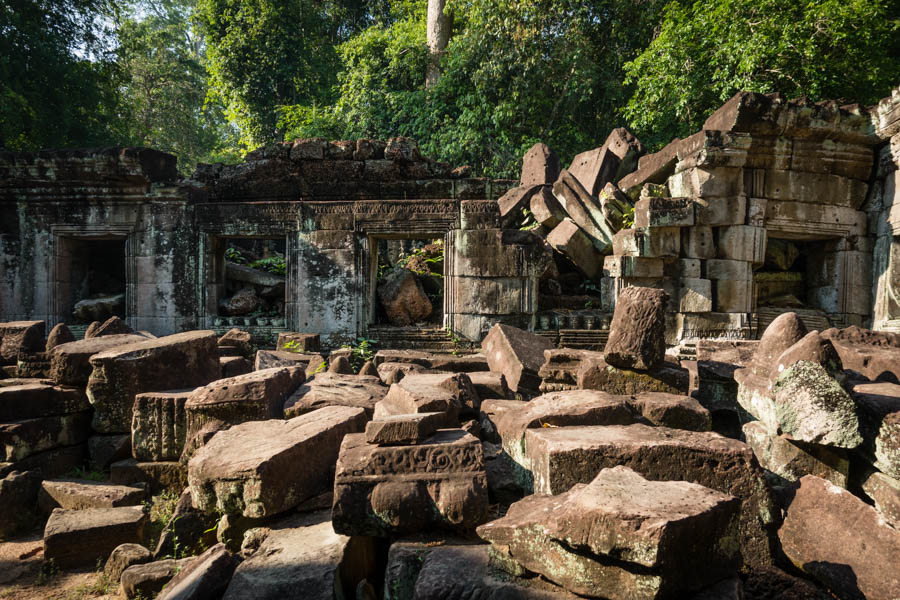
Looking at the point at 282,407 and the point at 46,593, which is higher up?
the point at 282,407

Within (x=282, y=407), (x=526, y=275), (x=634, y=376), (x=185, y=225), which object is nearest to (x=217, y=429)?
(x=282, y=407)

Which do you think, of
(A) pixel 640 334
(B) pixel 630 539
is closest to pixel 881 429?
(A) pixel 640 334

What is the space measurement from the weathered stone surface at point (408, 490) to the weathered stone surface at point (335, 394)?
1323 millimetres

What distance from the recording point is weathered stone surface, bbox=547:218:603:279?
26.8 ft

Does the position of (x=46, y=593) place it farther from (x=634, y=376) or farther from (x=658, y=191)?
(x=658, y=191)

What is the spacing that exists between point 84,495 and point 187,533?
1.21 metres

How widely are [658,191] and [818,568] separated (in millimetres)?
6610

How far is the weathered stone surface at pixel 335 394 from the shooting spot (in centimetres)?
394

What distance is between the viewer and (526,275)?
7188mm

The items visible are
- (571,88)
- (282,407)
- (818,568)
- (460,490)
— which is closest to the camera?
(818,568)

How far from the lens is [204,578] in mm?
2250

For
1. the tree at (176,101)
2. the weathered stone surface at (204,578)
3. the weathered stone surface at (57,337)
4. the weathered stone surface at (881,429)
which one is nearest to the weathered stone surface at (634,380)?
the weathered stone surface at (881,429)

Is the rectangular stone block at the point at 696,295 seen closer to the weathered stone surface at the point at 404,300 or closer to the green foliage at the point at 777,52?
the weathered stone surface at the point at 404,300

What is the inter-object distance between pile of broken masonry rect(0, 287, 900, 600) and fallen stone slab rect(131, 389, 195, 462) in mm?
12
